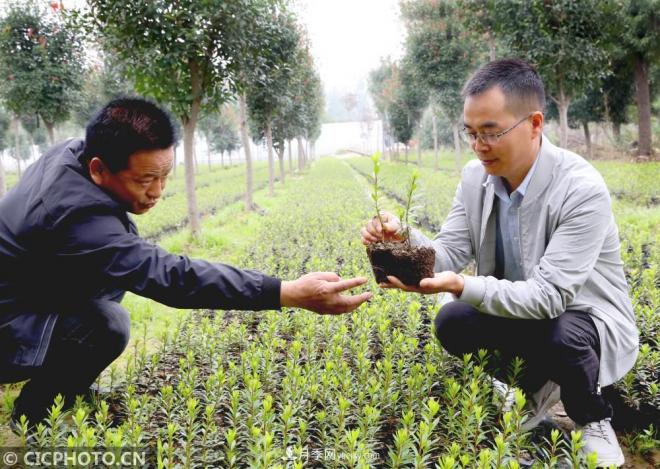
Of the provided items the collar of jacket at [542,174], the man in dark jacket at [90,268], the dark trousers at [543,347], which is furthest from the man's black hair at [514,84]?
the man in dark jacket at [90,268]

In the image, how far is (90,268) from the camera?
2316mm

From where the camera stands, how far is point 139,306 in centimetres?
535

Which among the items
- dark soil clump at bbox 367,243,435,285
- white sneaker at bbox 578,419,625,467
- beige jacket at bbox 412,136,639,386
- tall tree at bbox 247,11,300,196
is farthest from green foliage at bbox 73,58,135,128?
white sneaker at bbox 578,419,625,467

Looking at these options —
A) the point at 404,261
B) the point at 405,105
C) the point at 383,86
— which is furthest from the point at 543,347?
the point at 383,86

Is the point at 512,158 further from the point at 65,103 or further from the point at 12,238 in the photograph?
the point at 65,103

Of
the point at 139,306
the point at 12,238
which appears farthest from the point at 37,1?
the point at 12,238

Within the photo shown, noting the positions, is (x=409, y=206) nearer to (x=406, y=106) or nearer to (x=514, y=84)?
(x=514, y=84)

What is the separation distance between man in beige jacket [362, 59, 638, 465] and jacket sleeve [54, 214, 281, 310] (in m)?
0.80

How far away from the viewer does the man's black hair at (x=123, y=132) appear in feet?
7.62

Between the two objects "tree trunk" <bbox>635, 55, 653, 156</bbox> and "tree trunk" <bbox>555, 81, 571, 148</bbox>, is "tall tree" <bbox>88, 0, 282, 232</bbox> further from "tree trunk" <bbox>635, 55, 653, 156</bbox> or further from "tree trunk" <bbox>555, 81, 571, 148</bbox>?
"tree trunk" <bbox>635, 55, 653, 156</bbox>

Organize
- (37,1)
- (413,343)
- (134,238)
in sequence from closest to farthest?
(134,238)
(413,343)
(37,1)

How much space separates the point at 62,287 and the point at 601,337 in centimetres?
270

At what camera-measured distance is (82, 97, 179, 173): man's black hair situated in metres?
2.32

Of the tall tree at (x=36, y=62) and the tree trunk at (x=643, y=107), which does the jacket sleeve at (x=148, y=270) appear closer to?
the tall tree at (x=36, y=62)
